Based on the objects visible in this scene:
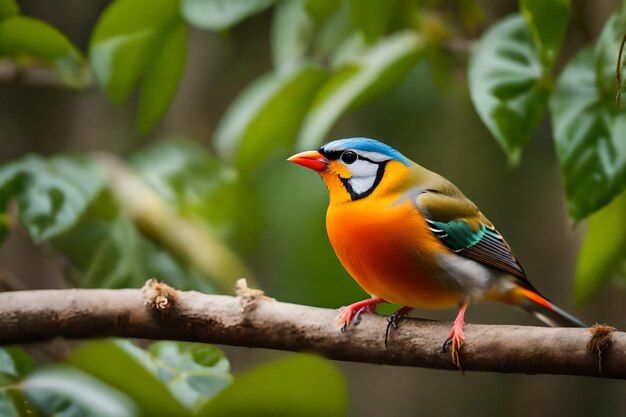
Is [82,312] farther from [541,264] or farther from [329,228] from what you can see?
[541,264]

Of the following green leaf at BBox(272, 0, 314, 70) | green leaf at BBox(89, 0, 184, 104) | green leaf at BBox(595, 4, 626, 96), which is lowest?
green leaf at BBox(595, 4, 626, 96)

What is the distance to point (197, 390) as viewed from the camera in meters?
Answer: 1.02

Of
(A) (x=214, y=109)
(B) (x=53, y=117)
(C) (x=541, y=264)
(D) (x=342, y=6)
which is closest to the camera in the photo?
(D) (x=342, y=6)

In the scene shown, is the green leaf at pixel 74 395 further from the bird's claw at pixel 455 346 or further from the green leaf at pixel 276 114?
the green leaf at pixel 276 114

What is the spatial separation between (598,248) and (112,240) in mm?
970

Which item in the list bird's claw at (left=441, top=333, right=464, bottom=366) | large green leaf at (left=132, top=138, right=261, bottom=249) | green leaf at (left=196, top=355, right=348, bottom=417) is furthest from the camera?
large green leaf at (left=132, top=138, right=261, bottom=249)

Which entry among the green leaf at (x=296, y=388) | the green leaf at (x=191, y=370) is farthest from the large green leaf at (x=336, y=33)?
the green leaf at (x=296, y=388)

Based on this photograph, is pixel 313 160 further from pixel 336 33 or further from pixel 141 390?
pixel 336 33

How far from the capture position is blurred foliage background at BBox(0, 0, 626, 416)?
106cm

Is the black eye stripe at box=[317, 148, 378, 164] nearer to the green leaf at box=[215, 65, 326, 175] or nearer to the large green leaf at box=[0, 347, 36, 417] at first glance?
the large green leaf at box=[0, 347, 36, 417]

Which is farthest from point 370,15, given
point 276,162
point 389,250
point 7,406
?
point 276,162

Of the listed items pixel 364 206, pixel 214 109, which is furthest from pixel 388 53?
pixel 214 109

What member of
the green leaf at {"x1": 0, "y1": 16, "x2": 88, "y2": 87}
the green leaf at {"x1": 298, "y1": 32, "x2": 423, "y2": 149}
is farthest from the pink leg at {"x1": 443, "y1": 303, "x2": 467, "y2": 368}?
the green leaf at {"x1": 0, "y1": 16, "x2": 88, "y2": 87}

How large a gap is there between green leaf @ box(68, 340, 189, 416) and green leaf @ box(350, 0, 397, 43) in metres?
0.82
